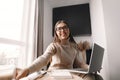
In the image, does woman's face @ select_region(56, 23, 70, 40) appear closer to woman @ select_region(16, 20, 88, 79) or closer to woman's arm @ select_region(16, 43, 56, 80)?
woman @ select_region(16, 20, 88, 79)

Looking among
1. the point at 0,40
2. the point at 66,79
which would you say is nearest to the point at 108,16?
the point at 66,79

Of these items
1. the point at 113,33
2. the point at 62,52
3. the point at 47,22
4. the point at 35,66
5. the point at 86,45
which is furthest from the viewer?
the point at 47,22

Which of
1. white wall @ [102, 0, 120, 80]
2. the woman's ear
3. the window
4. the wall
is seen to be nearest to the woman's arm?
the window

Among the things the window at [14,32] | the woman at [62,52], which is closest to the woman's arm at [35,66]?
the woman at [62,52]

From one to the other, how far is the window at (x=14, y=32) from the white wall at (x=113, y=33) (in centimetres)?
130

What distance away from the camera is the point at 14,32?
2.12 metres

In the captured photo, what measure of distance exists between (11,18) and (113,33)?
1621 millimetres

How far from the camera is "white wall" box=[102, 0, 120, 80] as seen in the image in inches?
70.2

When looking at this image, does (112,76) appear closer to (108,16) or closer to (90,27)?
(108,16)

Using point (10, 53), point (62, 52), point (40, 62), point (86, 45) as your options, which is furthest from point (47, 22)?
point (40, 62)

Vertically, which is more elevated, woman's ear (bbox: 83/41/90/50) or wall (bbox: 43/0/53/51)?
wall (bbox: 43/0/53/51)

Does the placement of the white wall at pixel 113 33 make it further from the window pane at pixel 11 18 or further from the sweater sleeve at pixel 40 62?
the window pane at pixel 11 18

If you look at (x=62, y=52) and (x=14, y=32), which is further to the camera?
(x=14, y=32)

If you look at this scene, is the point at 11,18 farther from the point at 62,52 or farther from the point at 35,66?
the point at 35,66
